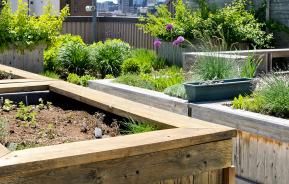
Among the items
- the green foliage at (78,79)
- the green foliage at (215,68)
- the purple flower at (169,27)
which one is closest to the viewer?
the green foliage at (215,68)

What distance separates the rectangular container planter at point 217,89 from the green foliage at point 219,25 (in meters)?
4.85

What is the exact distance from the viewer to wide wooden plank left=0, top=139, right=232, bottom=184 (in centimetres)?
246

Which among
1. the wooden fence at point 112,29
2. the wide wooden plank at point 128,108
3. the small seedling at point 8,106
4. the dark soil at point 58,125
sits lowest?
the dark soil at point 58,125

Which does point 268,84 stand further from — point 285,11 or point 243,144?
point 285,11

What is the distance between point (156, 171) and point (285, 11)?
999cm

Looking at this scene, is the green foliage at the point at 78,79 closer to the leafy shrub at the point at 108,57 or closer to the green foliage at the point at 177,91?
the leafy shrub at the point at 108,57

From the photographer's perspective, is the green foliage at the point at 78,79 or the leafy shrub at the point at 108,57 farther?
the leafy shrub at the point at 108,57

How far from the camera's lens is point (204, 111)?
223 inches

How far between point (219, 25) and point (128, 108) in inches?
322

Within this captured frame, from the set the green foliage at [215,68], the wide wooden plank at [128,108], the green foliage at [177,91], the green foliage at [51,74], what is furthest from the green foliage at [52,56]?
the wide wooden plank at [128,108]

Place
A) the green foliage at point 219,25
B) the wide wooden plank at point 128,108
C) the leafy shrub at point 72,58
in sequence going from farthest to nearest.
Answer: the green foliage at point 219,25 → the leafy shrub at point 72,58 → the wide wooden plank at point 128,108

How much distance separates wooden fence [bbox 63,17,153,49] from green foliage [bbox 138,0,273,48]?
319cm

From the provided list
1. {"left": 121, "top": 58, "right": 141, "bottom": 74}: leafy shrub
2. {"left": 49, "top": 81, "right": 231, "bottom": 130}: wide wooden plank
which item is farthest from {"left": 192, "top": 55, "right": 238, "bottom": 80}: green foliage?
{"left": 121, "top": 58, "right": 141, "bottom": 74}: leafy shrub

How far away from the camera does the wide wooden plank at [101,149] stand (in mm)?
2387
